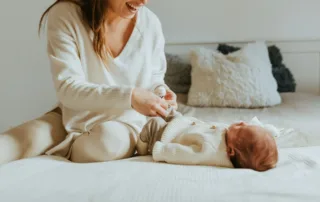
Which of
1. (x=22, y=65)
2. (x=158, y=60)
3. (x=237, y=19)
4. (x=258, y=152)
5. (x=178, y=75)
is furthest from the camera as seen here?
(x=22, y=65)

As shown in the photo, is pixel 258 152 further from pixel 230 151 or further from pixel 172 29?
pixel 172 29

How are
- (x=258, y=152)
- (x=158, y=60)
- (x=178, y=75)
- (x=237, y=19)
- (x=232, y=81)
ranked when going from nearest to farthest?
(x=258, y=152) < (x=158, y=60) < (x=232, y=81) < (x=178, y=75) < (x=237, y=19)

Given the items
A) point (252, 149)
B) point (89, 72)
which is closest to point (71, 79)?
point (89, 72)

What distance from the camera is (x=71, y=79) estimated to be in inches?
50.6

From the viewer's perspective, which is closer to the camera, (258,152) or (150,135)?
(258,152)

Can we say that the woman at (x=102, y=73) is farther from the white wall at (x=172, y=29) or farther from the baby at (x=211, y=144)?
the white wall at (x=172, y=29)

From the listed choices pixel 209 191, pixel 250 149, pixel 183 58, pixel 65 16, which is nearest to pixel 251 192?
pixel 209 191

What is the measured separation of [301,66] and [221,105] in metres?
0.73

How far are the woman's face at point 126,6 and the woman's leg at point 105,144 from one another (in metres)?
0.34

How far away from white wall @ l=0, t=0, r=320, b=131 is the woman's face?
140 centimetres

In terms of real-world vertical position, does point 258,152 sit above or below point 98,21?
below

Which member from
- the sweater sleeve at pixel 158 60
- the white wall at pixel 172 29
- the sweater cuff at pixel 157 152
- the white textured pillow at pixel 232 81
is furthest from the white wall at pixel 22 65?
the sweater cuff at pixel 157 152

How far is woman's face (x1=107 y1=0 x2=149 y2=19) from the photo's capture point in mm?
1285

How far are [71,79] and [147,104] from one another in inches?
10.2
